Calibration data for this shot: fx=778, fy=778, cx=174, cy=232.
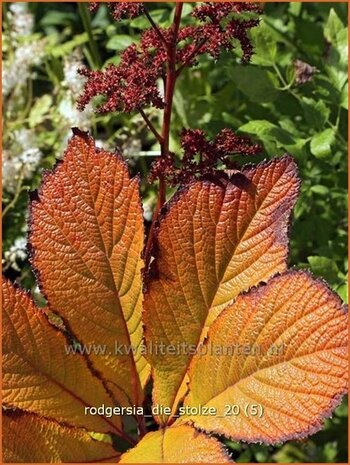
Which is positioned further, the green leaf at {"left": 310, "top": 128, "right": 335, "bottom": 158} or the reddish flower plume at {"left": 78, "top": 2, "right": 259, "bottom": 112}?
the green leaf at {"left": 310, "top": 128, "right": 335, "bottom": 158}

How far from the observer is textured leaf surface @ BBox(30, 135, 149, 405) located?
76cm

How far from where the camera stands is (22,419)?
0.74 metres

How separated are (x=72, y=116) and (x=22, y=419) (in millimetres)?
686

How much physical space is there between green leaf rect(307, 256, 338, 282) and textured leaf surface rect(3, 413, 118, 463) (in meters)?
0.42

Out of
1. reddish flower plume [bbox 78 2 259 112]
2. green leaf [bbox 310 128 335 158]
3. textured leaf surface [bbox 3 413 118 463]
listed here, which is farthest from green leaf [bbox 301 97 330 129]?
textured leaf surface [bbox 3 413 118 463]

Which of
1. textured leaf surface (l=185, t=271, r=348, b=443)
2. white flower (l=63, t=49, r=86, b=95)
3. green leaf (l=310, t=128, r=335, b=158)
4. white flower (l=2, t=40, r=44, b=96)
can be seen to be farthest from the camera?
white flower (l=2, t=40, r=44, b=96)

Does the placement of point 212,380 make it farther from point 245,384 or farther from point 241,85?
point 241,85

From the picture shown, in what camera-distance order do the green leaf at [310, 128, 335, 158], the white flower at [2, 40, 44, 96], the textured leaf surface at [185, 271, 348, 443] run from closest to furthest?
1. the textured leaf surface at [185, 271, 348, 443]
2. the green leaf at [310, 128, 335, 158]
3. the white flower at [2, 40, 44, 96]

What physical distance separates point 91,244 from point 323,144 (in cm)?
42

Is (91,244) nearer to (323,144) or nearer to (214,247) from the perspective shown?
(214,247)

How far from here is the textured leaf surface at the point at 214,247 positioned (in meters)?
0.74

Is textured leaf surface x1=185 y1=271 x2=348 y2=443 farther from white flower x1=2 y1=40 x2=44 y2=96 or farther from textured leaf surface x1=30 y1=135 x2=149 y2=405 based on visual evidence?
white flower x1=2 y1=40 x2=44 y2=96

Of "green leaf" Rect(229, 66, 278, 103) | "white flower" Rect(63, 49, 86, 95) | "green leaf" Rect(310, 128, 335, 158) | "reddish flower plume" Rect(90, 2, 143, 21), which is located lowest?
"reddish flower plume" Rect(90, 2, 143, 21)

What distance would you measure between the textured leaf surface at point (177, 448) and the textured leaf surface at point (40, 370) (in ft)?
0.22
